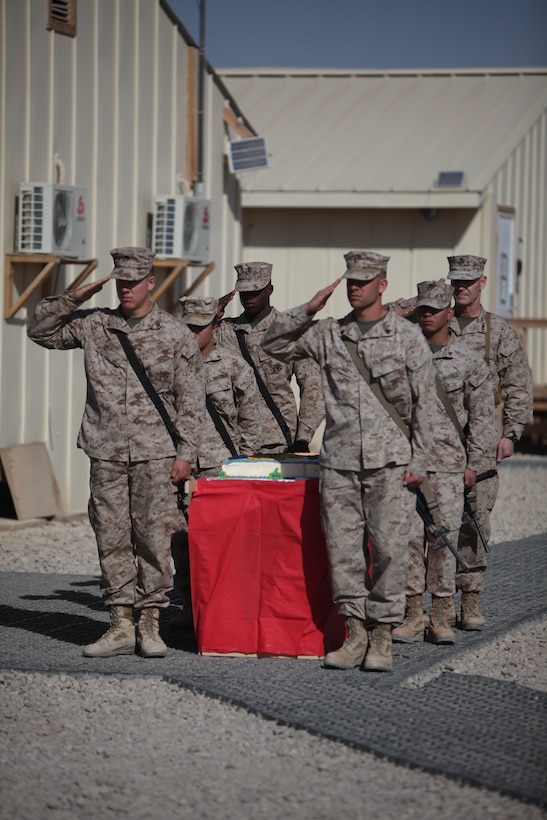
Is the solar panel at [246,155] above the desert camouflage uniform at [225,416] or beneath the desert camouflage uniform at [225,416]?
above

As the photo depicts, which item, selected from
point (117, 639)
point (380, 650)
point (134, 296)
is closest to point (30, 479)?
point (117, 639)

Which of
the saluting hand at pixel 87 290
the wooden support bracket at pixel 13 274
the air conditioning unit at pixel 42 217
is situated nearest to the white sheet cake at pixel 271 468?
the saluting hand at pixel 87 290

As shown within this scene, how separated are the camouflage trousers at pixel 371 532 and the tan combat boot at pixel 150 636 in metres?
0.98

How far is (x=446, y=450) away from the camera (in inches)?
301

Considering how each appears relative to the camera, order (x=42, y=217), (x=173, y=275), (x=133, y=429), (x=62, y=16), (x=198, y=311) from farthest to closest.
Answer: (x=173, y=275) < (x=62, y=16) < (x=42, y=217) < (x=198, y=311) < (x=133, y=429)

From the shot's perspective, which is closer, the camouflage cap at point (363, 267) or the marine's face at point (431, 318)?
the camouflage cap at point (363, 267)

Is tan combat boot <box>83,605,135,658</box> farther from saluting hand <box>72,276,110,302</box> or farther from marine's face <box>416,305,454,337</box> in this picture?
marine's face <box>416,305,454,337</box>

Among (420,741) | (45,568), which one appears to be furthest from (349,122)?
(420,741)

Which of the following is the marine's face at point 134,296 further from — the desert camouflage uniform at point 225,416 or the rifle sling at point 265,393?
the rifle sling at point 265,393

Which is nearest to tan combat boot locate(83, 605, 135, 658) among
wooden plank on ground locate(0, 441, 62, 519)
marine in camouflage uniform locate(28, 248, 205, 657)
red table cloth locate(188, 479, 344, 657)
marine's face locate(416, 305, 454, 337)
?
marine in camouflage uniform locate(28, 248, 205, 657)

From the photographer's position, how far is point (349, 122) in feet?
69.9

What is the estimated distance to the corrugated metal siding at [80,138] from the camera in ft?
39.0

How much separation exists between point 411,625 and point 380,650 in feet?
3.23

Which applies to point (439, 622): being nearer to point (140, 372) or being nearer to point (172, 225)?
point (140, 372)
